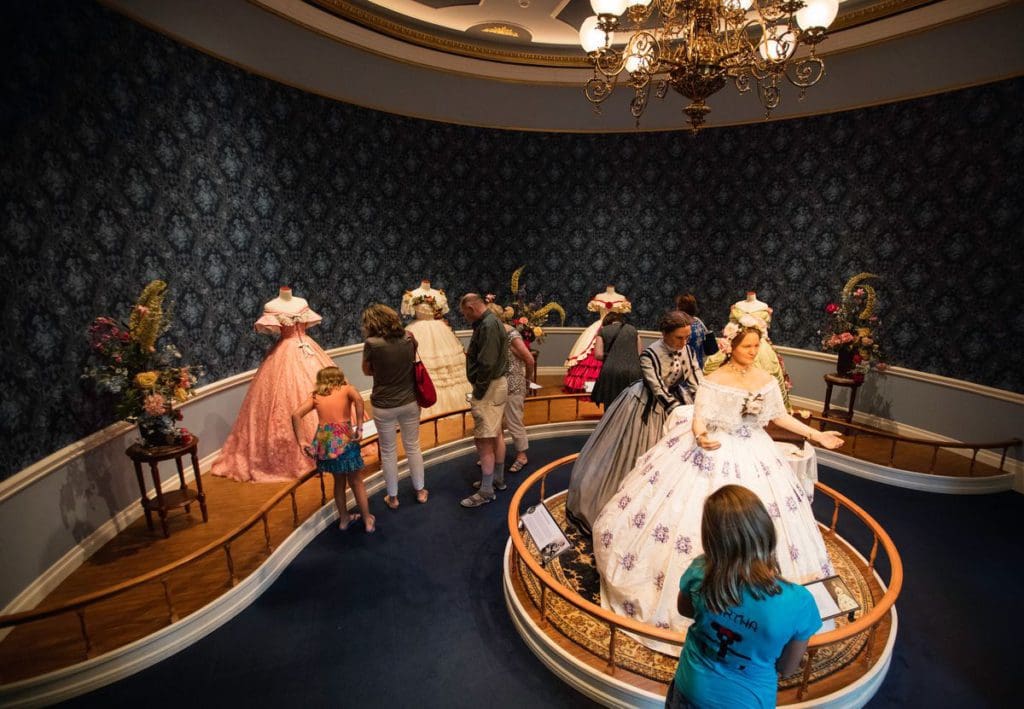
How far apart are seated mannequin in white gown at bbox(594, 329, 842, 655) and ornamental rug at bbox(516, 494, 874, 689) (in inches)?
4.6

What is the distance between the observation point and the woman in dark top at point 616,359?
18.7 feet

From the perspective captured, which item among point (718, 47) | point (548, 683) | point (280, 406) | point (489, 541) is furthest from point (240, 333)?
point (718, 47)

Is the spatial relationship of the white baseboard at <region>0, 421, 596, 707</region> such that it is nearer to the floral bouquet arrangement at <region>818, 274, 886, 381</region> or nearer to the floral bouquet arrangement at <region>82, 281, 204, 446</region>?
the floral bouquet arrangement at <region>82, 281, 204, 446</region>

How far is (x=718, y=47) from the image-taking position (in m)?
3.78

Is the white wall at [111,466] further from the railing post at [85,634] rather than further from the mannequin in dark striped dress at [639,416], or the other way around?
the mannequin in dark striped dress at [639,416]

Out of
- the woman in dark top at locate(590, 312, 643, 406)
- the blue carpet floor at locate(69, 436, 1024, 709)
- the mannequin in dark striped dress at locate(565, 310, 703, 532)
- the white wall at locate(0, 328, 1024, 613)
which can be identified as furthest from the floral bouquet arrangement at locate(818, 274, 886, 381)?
the mannequin in dark striped dress at locate(565, 310, 703, 532)

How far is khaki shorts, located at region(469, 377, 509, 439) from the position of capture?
447cm

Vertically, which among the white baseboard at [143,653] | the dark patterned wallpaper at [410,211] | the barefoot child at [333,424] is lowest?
the white baseboard at [143,653]

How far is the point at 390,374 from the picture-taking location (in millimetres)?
4031

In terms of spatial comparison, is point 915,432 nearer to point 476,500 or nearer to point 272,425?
point 476,500

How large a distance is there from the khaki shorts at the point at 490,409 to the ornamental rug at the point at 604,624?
936 mm

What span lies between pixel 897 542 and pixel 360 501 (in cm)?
422

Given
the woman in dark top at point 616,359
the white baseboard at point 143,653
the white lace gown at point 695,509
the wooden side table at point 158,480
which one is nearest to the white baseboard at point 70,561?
the wooden side table at point 158,480

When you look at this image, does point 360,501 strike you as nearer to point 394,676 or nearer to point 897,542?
→ point 394,676
